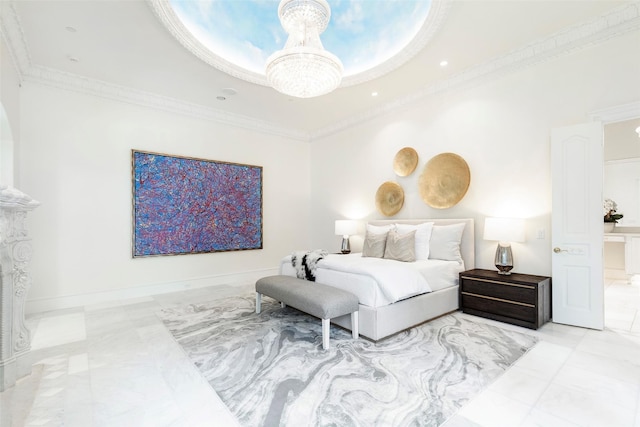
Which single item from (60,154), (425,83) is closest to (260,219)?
(60,154)

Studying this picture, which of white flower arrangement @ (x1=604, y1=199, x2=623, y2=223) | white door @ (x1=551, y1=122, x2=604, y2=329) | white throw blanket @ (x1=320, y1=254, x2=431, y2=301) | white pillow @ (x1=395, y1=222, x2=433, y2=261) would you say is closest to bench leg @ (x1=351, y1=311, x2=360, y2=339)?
white throw blanket @ (x1=320, y1=254, x2=431, y2=301)

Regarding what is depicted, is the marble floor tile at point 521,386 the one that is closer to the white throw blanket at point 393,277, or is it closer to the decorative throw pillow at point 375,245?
the white throw blanket at point 393,277

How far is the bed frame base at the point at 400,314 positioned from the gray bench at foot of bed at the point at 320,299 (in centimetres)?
12

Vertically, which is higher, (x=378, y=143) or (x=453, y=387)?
(x=378, y=143)

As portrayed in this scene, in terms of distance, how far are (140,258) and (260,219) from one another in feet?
6.95

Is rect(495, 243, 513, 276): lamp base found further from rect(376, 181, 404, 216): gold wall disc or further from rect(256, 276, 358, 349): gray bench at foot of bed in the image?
rect(256, 276, 358, 349): gray bench at foot of bed

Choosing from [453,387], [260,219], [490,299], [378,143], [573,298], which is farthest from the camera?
[260,219]

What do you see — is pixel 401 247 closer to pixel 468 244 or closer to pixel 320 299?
pixel 468 244

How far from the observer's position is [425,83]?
168 inches

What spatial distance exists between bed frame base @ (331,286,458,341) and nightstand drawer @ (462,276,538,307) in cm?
23

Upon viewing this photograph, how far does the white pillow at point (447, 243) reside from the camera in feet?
12.7

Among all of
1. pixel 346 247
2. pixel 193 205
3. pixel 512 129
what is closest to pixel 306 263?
pixel 346 247

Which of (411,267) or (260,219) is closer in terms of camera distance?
(411,267)

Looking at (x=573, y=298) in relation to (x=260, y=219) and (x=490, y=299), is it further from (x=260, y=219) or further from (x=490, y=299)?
(x=260, y=219)
